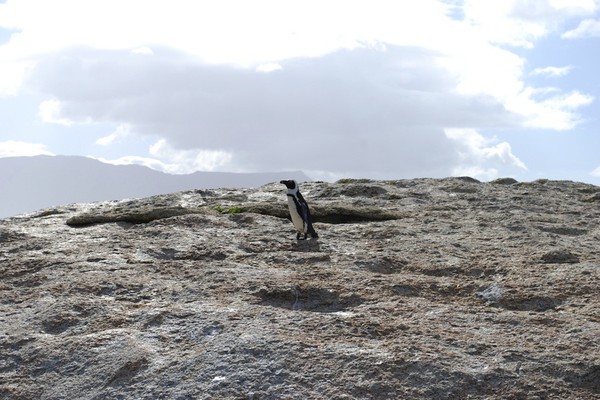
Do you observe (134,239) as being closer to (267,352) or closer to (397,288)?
(397,288)

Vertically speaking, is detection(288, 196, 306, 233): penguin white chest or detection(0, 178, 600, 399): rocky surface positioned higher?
detection(288, 196, 306, 233): penguin white chest

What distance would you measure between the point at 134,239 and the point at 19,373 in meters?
4.39

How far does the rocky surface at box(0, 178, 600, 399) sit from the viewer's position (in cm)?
709

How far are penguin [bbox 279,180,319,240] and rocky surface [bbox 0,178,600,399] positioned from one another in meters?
0.23

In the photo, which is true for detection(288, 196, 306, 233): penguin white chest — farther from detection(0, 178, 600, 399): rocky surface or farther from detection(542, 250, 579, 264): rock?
detection(542, 250, 579, 264): rock

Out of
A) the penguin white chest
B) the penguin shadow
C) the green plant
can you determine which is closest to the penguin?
the penguin white chest

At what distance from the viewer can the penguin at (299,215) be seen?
39.9 feet

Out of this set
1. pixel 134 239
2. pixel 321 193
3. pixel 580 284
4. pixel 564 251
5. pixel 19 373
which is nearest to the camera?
pixel 19 373

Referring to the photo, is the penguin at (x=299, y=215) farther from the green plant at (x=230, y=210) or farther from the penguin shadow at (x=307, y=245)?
the green plant at (x=230, y=210)

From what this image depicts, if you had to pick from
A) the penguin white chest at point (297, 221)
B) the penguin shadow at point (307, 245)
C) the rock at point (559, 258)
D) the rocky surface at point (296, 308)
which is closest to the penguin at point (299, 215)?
the penguin white chest at point (297, 221)

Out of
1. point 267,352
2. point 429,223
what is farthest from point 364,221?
point 267,352

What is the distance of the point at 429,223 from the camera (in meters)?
13.7

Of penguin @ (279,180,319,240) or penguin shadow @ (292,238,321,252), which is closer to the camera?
penguin shadow @ (292,238,321,252)

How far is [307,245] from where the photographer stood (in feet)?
38.6
